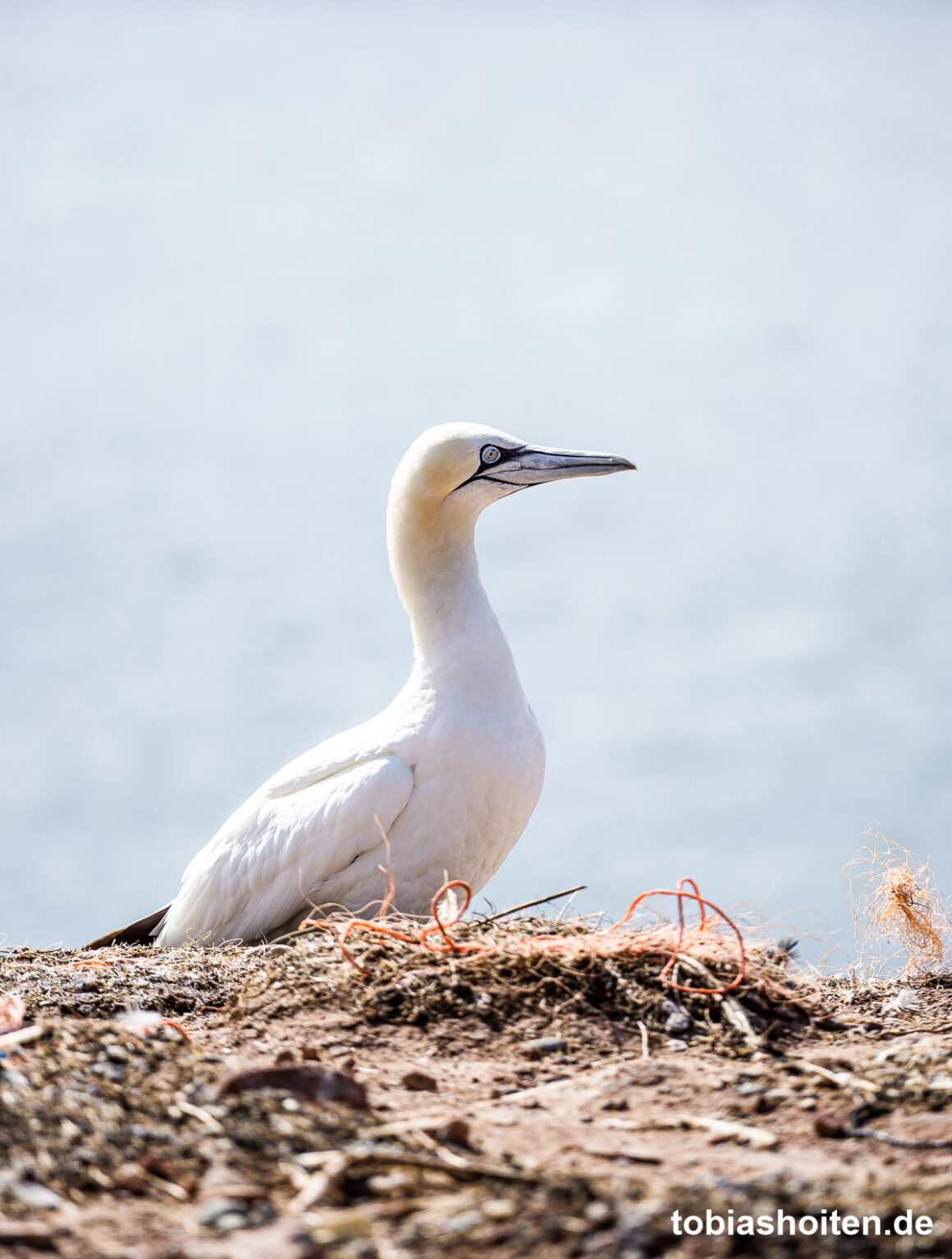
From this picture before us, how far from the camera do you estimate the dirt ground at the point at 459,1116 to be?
253 centimetres

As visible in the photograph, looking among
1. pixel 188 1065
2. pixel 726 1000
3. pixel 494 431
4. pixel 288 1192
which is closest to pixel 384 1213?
pixel 288 1192

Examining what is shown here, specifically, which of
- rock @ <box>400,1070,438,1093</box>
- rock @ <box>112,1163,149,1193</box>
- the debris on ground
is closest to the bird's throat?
the debris on ground

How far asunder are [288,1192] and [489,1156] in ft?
1.82

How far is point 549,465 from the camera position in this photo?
8062 millimetres

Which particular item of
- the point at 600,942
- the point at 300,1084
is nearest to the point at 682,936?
the point at 600,942

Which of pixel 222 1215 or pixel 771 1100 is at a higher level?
pixel 771 1100

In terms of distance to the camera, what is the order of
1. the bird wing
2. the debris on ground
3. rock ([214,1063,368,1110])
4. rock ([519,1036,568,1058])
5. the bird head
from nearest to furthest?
the debris on ground, rock ([214,1063,368,1110]), rock ([519,1036,568,1058]), the bird wing, the bird head

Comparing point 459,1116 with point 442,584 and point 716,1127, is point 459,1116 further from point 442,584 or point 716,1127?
point 442,584

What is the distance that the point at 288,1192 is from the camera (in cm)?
278

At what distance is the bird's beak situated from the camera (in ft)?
26.2

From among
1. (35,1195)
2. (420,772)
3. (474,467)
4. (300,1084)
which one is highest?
(474,467)

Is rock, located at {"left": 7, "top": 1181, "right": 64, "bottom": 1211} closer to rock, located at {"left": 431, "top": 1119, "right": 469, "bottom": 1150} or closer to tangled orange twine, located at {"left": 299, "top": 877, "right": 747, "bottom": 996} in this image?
rock, located at {"left": 431, "top": 1119, "right": 469, "bottom": 1150}

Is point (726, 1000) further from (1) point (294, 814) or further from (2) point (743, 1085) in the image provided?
(1) point (294, 814)

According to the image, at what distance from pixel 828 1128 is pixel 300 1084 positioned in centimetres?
145
